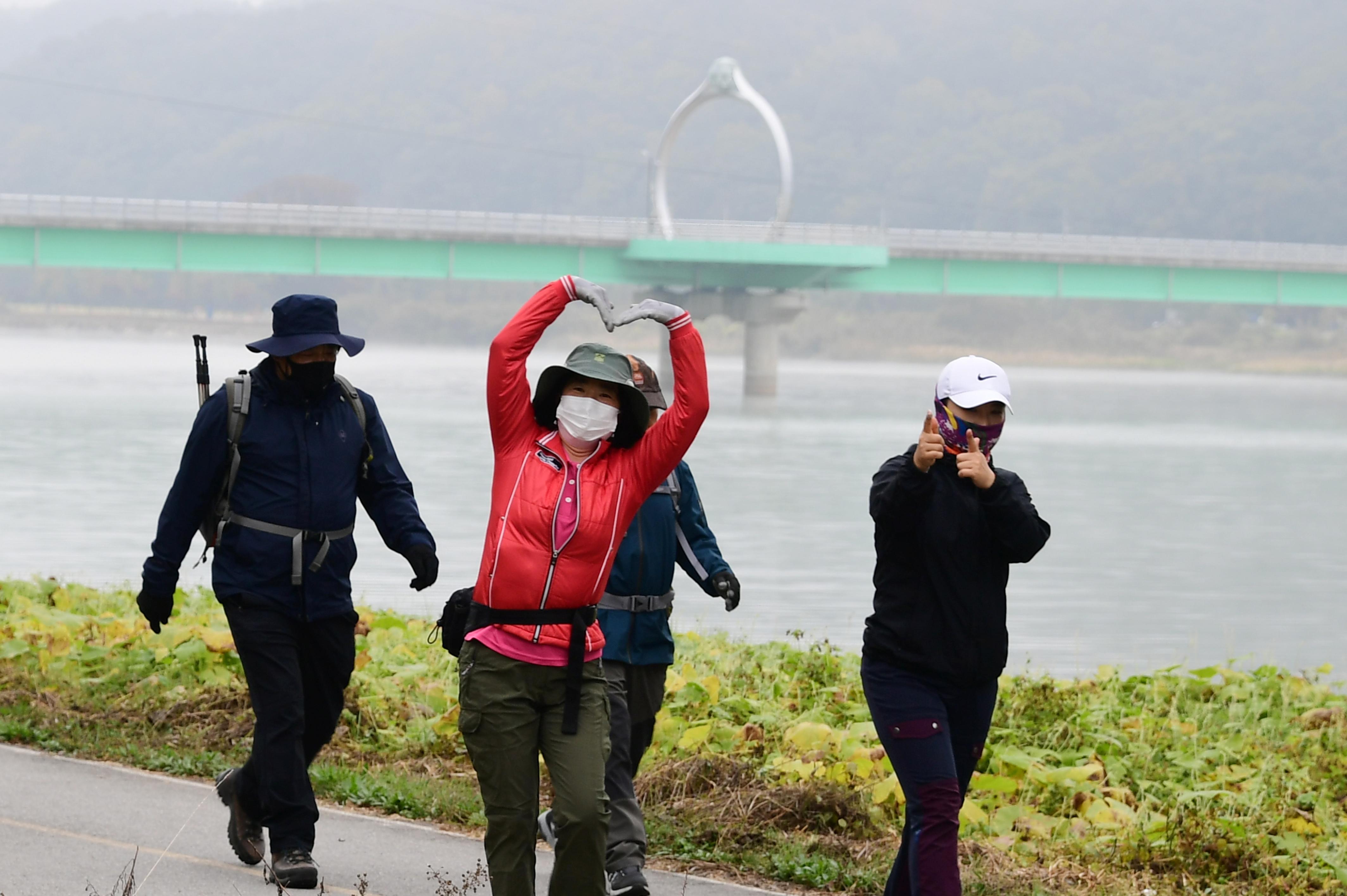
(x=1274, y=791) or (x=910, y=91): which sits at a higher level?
(x=910, y=91)

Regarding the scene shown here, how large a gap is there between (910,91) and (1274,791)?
160 m

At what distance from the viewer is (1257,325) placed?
111688 mm

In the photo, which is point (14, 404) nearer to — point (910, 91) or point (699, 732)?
point (699, 732)

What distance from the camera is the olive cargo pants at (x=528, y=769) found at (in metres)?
4.79

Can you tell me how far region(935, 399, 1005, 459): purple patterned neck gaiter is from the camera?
16.6 ft

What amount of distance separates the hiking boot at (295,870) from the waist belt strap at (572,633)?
1540 mm

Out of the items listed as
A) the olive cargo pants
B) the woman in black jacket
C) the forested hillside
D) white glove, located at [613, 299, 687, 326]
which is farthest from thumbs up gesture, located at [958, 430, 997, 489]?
the forested hillside

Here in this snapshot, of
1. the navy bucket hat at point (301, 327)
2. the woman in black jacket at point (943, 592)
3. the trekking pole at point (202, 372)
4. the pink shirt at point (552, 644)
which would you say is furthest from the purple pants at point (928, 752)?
the trekking pole at point (202, 372)

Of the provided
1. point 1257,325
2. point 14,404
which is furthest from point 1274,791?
point 1257,325

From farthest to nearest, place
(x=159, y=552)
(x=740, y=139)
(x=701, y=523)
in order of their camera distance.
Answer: (x=740, y=139) < (x=701, y=523) < (x=159, y=552)

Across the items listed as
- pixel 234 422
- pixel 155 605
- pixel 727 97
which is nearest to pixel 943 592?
pixel 234 422

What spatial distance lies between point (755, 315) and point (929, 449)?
6272cm

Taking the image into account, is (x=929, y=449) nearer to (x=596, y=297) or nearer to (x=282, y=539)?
(x=596, y=297)

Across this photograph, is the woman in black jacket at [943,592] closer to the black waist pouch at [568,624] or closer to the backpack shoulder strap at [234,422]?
the black waist pouch at [568,624]
